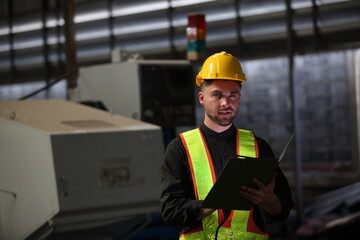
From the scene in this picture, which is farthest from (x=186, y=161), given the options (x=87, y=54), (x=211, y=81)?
(x=87, y=54)

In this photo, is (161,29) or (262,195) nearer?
(262,195)

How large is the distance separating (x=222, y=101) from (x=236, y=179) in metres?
0.31

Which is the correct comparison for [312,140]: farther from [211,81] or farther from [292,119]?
[211,81]

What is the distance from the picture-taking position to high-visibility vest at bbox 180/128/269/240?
242 centimetres

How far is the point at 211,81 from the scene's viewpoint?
2.43 meters

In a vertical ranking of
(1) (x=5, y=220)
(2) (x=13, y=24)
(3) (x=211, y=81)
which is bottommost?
(1) (x=5, y=220)

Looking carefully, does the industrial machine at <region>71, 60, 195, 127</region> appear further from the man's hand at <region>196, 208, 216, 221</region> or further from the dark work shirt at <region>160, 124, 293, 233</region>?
the man's hand at <region>196, 208, 216, 221</region>

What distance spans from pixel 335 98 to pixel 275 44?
48.7 inches

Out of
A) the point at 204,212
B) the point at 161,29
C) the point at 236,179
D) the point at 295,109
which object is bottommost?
the point at 295,109

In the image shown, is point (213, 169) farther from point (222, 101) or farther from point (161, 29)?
point (161, 29)

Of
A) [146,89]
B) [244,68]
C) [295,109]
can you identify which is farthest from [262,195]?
[244,68]

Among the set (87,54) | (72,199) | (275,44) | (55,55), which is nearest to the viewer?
(72,199)

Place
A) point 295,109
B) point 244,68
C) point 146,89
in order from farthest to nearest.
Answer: point 244,68 < point 295,109 < point 146,89

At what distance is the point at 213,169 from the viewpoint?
8.00ft
